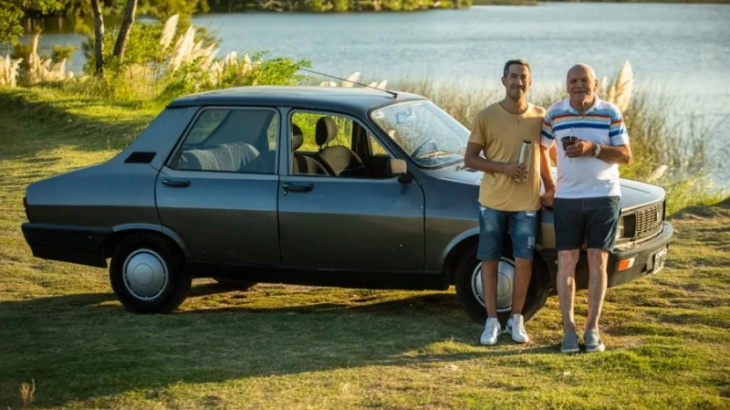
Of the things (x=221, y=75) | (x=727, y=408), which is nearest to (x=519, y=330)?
(x=727, y=408)

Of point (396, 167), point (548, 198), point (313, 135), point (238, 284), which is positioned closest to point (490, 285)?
point (548, 198)

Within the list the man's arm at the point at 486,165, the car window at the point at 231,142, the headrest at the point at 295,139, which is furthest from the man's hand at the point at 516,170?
the car window at the point at 231,142

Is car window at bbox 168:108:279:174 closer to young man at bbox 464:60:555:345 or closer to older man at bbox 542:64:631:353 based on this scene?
young man at bbox 464:60:555:345

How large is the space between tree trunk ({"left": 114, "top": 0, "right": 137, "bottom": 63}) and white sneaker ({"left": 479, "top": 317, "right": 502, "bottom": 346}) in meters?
17.6

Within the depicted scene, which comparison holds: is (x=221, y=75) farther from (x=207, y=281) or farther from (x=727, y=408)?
(x=727, y=408)

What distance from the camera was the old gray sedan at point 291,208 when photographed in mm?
8602

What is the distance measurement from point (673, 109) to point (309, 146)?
17713 mm

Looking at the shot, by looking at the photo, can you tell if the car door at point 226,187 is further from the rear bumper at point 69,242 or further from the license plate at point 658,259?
the license plate at point 658,259

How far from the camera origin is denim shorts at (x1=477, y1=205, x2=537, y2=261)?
816 centimetres

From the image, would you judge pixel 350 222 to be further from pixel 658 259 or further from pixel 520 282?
pixel 658 259

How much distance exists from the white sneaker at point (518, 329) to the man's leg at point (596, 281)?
1.43ft

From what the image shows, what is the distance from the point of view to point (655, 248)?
28.4 ft

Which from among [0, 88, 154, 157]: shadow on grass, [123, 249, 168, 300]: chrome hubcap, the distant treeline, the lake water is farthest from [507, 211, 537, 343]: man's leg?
the distant treeline

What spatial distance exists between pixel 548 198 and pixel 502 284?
A: 69 centimetres
